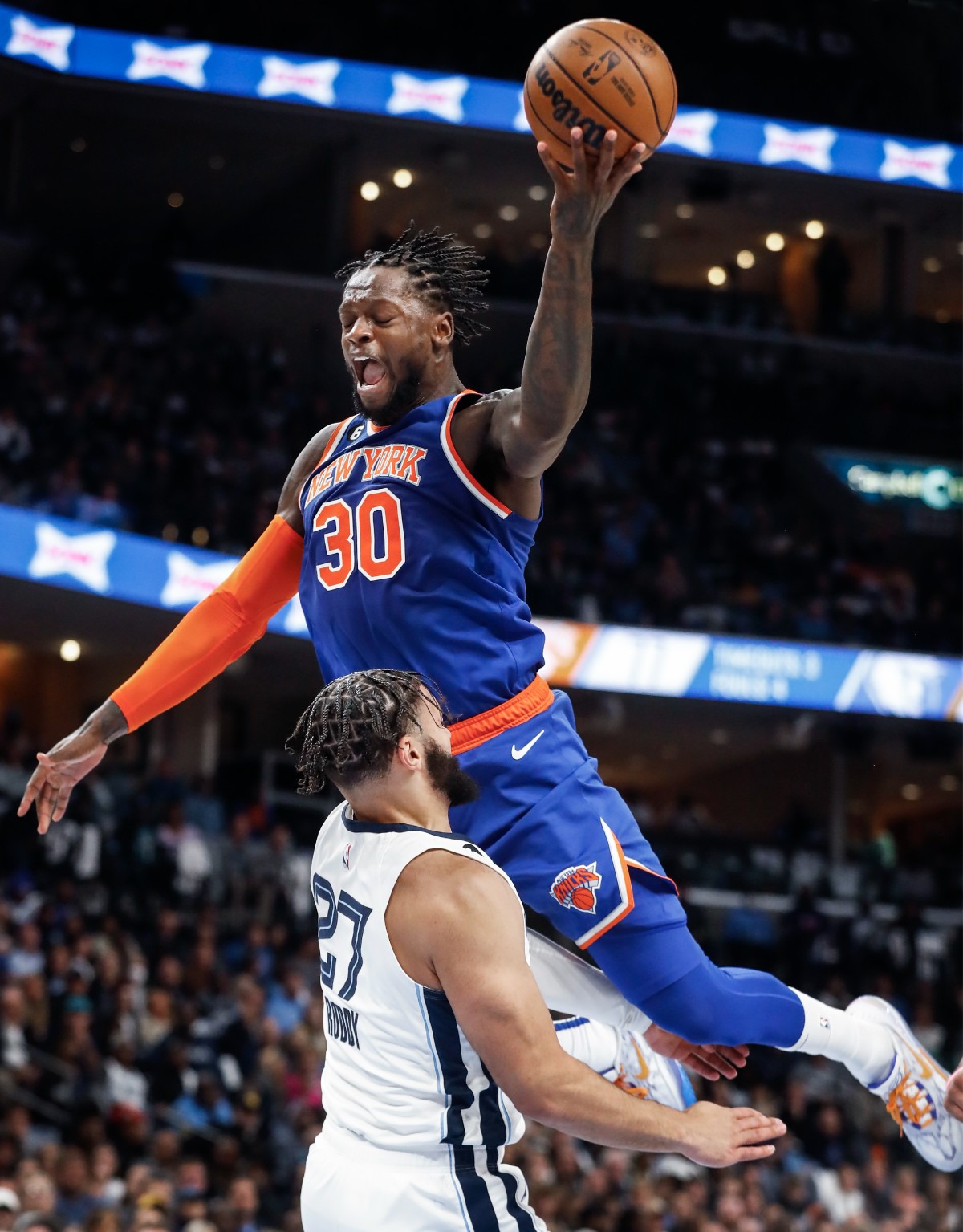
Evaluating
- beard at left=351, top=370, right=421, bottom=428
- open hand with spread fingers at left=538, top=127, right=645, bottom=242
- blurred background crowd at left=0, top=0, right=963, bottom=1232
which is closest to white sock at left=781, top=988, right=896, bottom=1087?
beard at left=351, top=370, right=421, bottom=428

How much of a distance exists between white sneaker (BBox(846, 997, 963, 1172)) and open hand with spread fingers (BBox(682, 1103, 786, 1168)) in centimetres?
127

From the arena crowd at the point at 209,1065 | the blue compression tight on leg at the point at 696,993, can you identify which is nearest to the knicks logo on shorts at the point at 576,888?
the blue compression tight on leg at the point at 696,993

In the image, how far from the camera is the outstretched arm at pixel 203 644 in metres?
4.50

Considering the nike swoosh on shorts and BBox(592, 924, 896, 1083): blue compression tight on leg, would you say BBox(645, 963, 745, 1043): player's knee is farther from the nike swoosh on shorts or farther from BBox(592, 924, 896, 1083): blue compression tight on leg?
the nike swoosh on shorts

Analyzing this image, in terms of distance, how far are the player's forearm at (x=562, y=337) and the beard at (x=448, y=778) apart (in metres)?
0.82

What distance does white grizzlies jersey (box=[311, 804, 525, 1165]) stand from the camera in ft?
11.1

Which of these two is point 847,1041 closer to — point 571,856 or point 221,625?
point 571,856

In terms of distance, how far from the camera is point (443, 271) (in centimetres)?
436

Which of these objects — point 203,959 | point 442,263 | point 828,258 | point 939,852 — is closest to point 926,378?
point 828,258

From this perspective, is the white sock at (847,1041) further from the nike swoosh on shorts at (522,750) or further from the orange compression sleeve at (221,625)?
the orange compression sleeve at (221,625)

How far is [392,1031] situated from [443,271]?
2.02 metres

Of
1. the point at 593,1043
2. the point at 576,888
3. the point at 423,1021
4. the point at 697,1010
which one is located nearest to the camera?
the point at 423,1021

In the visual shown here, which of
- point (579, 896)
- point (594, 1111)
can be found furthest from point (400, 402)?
point (594, 1111)

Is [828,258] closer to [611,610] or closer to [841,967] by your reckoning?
[611,610]
